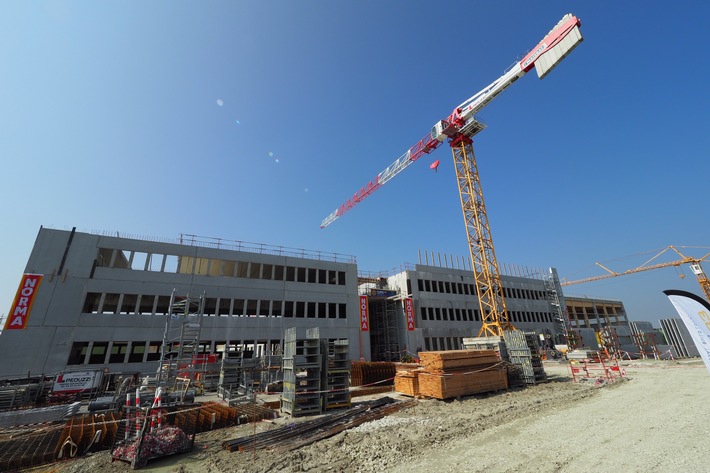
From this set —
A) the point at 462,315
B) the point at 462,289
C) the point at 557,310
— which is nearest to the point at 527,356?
the point at 462,315

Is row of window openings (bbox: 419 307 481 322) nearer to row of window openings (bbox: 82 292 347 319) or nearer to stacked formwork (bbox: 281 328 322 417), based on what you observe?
row of window openings (bbox: 82 292 347 319)

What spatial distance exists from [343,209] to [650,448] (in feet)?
185

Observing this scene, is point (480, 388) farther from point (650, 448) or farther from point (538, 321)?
point (538, 321)

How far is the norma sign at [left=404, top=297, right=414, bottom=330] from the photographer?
3534cm

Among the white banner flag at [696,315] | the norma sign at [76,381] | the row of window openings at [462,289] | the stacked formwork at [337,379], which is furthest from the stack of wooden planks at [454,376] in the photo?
the row of window openings at [462,289]

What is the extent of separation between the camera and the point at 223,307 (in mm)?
29391

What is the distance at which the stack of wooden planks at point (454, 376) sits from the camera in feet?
46.2

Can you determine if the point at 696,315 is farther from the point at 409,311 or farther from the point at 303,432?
the point at 409,311

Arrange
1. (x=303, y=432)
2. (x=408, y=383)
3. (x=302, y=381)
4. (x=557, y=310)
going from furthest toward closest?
(x=557, y=310) → (x=408, y=383) → (x=302, y=381) → (x=303, y=432)

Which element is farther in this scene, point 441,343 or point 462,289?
point 462,289

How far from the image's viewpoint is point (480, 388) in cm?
1493

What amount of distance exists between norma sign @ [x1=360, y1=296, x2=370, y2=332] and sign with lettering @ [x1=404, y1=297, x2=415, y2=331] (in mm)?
5223

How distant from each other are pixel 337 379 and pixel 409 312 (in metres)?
23.7

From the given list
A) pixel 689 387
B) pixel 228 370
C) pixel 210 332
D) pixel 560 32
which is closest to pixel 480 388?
pixel 689 387
